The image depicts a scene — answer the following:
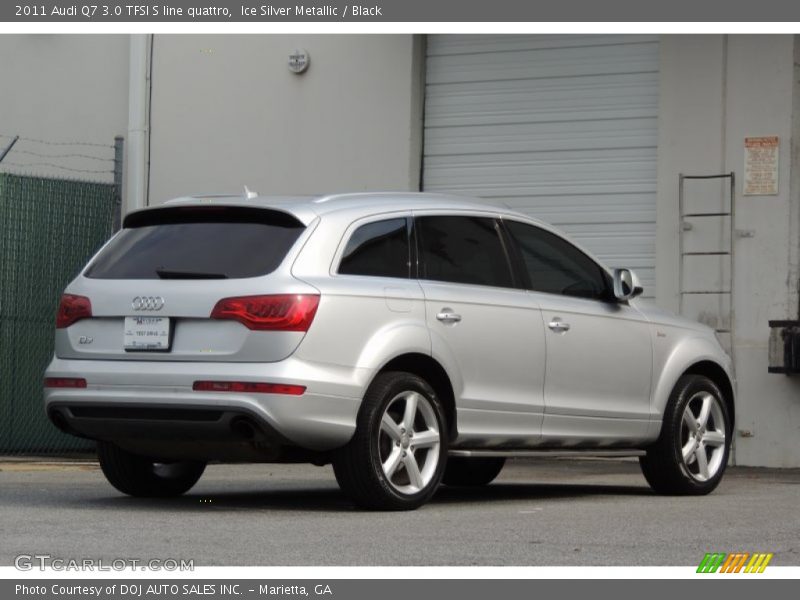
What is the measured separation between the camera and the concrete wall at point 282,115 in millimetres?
17750

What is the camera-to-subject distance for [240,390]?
29.3ft

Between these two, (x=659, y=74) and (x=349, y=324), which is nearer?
(x=349, y=324)

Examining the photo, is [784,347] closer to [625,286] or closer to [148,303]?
[625,286]

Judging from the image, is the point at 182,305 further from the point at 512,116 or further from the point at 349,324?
the point at 512,116

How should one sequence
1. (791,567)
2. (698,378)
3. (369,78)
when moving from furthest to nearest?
1. (369,78)
2. (698,378)
3. (791,567)

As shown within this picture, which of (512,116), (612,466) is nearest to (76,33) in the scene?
(512,116)

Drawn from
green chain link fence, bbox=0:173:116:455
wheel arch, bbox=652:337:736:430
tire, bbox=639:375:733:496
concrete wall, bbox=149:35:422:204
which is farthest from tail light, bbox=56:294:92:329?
concrete wall, bbox=149:35:422:204

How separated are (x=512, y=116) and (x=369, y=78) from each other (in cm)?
163

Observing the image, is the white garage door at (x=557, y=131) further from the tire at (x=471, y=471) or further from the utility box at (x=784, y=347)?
the tire at (x=471, y=471)

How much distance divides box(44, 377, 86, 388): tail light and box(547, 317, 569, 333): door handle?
9.20ft

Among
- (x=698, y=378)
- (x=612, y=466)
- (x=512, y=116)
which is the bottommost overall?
(x=612, y=466)

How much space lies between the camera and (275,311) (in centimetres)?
895

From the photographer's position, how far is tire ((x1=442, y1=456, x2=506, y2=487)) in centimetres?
1219

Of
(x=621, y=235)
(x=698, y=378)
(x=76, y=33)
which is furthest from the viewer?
(x=76, y=33)
